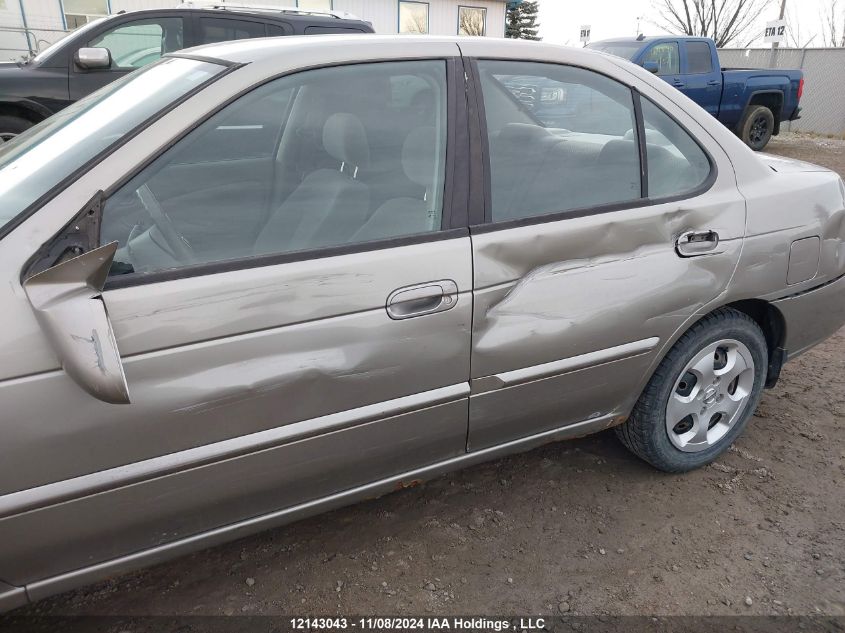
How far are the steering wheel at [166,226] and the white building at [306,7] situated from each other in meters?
11.4

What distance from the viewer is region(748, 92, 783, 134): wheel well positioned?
12.1m

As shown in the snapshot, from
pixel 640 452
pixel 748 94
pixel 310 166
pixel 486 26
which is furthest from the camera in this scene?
pixel 486 26

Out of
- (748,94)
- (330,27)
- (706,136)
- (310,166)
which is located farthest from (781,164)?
(748,94)

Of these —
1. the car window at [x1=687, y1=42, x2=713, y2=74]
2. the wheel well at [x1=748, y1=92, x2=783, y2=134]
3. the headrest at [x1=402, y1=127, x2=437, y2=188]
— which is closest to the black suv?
the headrest at [x1=402, y1=127, x2=437, y2=188]

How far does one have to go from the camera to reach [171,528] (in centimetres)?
186

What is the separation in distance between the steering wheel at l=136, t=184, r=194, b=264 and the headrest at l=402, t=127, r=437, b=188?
0.72 m

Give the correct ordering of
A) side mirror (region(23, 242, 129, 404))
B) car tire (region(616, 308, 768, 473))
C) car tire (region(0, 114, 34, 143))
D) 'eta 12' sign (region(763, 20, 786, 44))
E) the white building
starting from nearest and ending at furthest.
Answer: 1. side mirror (region(23, 242, 129, 404))
2. car tire (region(616, 308, 768, 473))
3. car tire (region(0, 114, 34, 143))
4. the white building
5. 'eta 12' sign (region(763, 20, 786, 44))

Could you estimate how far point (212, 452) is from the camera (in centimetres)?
181

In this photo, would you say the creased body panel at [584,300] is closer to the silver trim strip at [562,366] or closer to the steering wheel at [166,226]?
the silver trim strip at [562,366]

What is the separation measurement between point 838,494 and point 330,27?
20.5 feet

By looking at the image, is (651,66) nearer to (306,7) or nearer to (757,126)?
(757,126)

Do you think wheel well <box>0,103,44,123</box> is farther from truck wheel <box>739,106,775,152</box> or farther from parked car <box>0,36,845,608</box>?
truck wheel <box>739,106,775,152</box>

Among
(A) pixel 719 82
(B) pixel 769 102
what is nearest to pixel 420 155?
(A) pixel 719 82

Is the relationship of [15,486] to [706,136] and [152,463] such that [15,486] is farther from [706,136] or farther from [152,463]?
[706,136]
